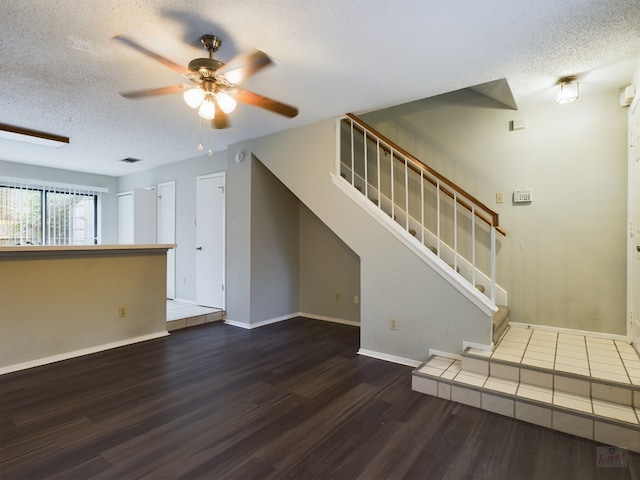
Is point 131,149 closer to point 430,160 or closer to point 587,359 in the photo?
point 430,160

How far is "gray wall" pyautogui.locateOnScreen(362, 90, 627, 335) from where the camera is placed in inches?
121

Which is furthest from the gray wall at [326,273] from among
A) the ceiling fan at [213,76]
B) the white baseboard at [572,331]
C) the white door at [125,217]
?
the white door at [125,217]

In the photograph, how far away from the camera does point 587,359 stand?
101 inches

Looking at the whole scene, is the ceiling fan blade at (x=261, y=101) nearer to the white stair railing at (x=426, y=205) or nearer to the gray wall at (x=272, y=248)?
the white stair railing at (x=426, y=205)

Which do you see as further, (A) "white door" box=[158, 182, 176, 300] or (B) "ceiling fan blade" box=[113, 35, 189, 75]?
(A) "white door" box=[158, 182, 176, 300]

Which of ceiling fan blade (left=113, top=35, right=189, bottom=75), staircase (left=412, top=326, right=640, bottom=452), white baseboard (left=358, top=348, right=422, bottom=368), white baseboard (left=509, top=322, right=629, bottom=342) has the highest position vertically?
ceiling fan blade (left=113, top=35, right=189, bottom=75)

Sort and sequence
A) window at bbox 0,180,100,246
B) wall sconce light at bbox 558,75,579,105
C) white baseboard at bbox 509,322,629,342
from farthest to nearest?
window at bbox 0,180,100,246 → white baseboard at bbox 509,322,629,342 → wall sconce light at bbox 558,75,579,105

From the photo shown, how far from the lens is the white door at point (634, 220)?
2.71m

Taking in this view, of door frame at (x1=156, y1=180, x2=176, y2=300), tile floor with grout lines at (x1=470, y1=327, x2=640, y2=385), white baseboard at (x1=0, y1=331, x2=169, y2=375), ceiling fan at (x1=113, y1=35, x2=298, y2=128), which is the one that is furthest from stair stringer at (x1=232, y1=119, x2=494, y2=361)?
door frame at (x1=156, y1=180, x2=176, y2=300)

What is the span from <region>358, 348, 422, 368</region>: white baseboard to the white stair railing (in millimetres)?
1041

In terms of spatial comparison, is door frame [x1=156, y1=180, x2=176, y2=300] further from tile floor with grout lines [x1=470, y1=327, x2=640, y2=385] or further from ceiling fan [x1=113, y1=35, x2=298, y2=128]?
tile floor with grout lines [x1=470, y1=327, x2=640, y2=385]

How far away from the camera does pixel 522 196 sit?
344 centimetres

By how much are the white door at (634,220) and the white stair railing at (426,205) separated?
3.31 ft

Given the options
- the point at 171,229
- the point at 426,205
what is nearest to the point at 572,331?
the point at 426,205
